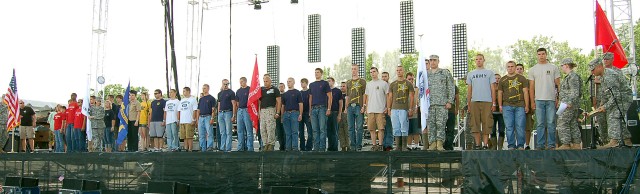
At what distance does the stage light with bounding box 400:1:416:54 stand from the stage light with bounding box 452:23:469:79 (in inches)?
62.3

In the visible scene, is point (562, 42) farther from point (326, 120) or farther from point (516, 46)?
point (326, 120)

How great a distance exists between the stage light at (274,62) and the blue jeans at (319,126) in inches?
611

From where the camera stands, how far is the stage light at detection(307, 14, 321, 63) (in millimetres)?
24828

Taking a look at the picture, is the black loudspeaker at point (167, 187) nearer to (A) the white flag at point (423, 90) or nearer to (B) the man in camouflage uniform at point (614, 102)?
(A) the white flag at point (423, 90)

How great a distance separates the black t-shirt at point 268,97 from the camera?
11.0 meters

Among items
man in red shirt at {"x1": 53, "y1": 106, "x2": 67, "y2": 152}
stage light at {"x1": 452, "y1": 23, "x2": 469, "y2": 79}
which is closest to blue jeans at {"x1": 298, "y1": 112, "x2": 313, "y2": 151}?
man in red shirt at {"x1": 53, "y1": 106, "x2": 67, "y2": 152}

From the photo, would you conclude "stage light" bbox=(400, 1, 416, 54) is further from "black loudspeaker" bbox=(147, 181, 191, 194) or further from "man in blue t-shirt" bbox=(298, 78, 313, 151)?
"black loudspeaker" bbox=(147, 181, 191, 194)

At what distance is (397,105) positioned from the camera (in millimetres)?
9688

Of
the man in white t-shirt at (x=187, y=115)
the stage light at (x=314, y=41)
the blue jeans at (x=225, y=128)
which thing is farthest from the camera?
the stage light at (x=314, y=41)

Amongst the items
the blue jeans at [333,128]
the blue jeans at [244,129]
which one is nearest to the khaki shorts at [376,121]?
the blue jeans at [333,128]

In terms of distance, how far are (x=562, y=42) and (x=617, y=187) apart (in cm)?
4431

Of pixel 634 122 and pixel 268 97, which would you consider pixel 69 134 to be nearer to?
pixel 268 97

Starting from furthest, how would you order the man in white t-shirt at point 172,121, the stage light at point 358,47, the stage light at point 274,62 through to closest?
the stage light at point 274,62
the stage light at point 358,47
the man in white t-shirt at point 172,121

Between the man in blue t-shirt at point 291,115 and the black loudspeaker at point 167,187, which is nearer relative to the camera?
the black loudspeaker at point 167,187
